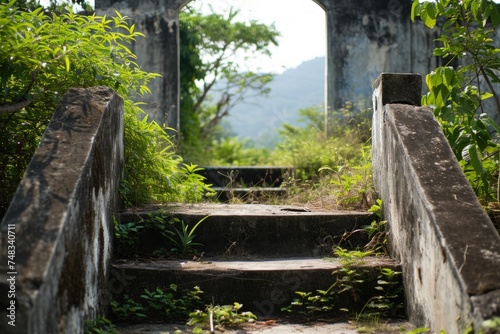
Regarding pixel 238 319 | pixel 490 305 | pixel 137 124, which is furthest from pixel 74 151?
pixel 490 305

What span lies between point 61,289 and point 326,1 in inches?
295

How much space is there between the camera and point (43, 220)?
247 centimetres

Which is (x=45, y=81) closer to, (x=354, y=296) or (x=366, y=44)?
(x=354, y=296)

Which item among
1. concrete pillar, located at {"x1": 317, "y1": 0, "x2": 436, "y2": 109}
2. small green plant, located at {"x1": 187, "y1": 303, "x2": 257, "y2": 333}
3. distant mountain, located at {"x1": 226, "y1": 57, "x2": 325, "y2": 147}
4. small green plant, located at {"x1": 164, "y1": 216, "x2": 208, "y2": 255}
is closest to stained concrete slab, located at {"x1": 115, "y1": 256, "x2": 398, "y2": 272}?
small green plant, located at {"x1": 164, "y1": 216, "x2": 208, "y2": 255}

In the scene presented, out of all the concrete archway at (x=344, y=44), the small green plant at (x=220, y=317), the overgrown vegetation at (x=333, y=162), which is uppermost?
the concrete archway at (x=344, y=44)

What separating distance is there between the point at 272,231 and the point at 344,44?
577cm

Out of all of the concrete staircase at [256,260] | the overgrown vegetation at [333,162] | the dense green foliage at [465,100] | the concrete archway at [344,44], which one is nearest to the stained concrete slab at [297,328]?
the concrete staircase at [256,260]

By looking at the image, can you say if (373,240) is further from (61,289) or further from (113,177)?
(61,289)

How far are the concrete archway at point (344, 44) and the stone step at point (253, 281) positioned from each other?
18.3 feet

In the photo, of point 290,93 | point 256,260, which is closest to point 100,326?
point 256,260

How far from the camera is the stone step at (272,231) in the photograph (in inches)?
156

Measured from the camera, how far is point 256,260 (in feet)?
12.6

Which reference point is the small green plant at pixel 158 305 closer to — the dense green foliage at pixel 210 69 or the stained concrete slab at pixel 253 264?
the stained concrete slab at pixel 253 264

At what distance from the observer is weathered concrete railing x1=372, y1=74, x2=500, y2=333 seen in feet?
8.40
